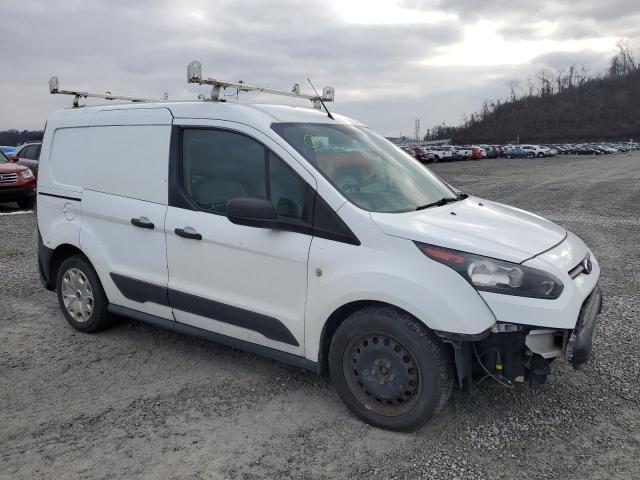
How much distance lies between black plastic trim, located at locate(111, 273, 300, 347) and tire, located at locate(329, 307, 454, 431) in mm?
409

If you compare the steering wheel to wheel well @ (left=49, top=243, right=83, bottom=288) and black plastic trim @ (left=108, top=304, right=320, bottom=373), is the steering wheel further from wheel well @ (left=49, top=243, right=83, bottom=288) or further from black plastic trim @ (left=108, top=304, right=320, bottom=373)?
wheel well @ (left=49, top=243, right=83, bottom=288)

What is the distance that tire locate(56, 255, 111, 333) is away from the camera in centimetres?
477

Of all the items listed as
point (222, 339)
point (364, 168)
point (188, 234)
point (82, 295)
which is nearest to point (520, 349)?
point (364, 168)

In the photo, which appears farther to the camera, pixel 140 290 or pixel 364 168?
pixel 140 290

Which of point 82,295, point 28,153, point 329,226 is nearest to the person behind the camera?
point 329,226

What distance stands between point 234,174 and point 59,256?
222 centimetres

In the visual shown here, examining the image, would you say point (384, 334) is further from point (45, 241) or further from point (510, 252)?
point (45, 241)

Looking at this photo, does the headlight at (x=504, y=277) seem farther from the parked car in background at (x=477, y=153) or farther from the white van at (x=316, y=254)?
the parked car in background at (x=477, y=153)

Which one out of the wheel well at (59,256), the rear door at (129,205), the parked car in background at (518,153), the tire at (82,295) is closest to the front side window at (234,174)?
the rear door at (129,205)

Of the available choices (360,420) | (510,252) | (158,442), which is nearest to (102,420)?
(158,442)

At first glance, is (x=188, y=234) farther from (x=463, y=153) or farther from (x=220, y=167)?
(x=463, y=153)

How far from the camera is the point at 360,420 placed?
347cm

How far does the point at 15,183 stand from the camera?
1404 centimetres

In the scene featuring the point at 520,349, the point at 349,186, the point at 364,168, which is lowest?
the point at 520,349
